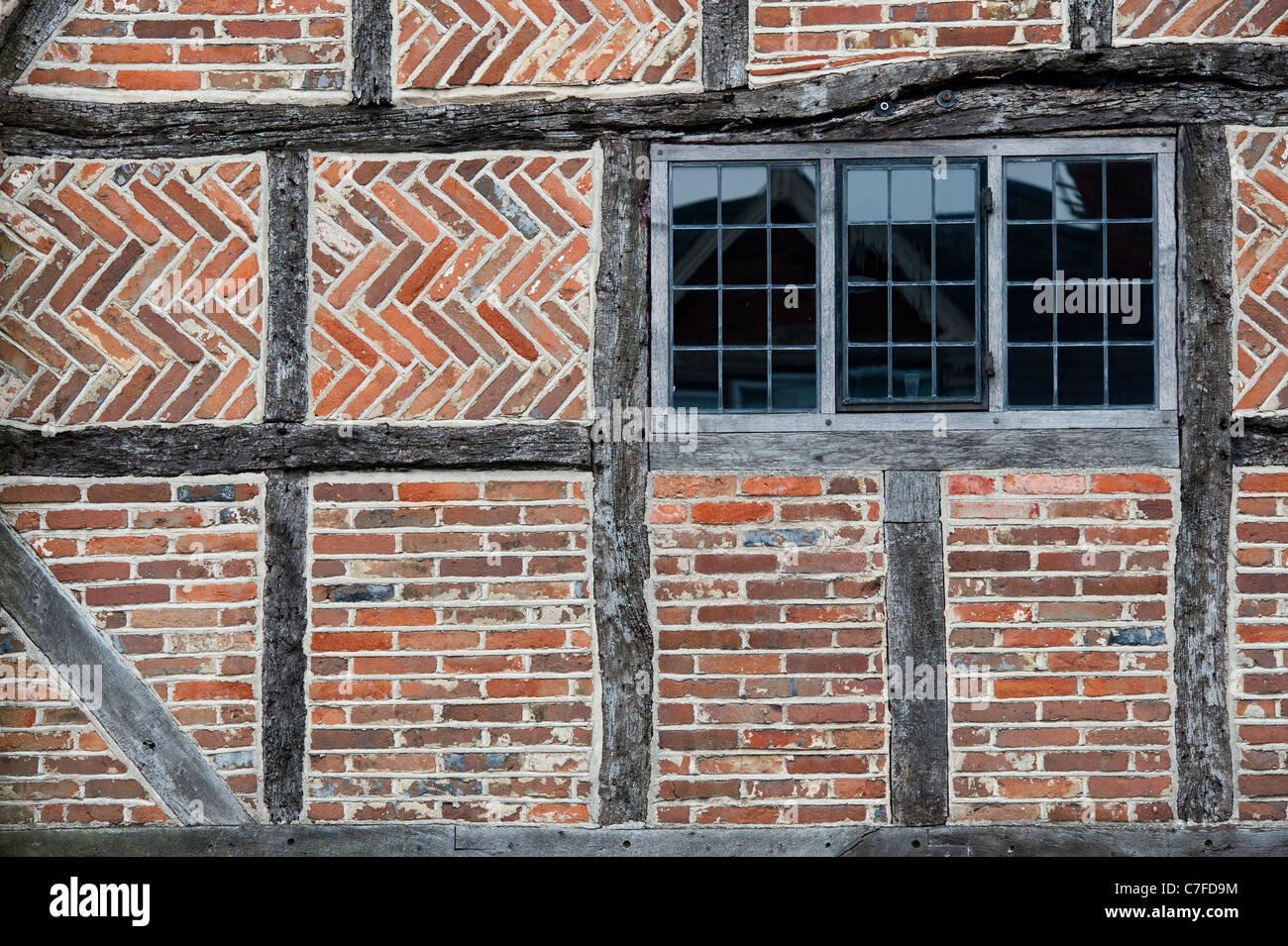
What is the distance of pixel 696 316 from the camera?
3.62 m

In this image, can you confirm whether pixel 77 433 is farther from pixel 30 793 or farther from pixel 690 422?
pixel 690 422

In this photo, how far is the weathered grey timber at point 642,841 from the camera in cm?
347

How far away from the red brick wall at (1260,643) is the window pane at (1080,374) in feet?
1.87

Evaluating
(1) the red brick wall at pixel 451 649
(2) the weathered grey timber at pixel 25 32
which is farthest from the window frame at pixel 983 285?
(2) the weathered grey timber at pixel 25 32

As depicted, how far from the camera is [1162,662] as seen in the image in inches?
136

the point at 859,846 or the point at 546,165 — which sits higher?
the point at 546,165

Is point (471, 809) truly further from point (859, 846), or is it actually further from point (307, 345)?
point (307, 345)

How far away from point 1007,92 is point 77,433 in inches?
142

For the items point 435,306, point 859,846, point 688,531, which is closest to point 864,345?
point 688,531

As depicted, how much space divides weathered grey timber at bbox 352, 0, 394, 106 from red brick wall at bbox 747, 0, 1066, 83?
4.37 ft

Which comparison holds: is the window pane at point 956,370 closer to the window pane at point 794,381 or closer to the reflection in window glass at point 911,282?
the reflection in window glass at point 911,282

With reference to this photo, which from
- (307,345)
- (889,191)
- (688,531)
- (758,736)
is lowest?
(758,736)

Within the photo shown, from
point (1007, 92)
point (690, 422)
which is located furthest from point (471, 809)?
point (1007, 92)

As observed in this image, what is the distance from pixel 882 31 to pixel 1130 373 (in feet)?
5.07
